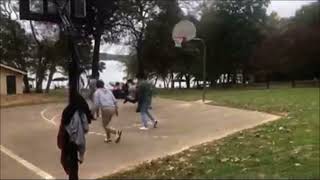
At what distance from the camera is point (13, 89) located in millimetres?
63406

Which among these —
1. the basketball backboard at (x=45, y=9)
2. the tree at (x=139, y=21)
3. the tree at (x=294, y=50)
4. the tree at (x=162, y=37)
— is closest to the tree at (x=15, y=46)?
the tree at (x=139, y=21)

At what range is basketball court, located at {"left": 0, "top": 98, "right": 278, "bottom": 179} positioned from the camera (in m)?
15.1

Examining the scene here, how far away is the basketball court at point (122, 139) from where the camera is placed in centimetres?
1512

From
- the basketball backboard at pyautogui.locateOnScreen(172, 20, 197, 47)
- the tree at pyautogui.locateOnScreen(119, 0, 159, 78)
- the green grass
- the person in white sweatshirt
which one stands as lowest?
the green grass

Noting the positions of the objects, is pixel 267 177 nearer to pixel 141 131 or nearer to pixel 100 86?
pixel 100 86

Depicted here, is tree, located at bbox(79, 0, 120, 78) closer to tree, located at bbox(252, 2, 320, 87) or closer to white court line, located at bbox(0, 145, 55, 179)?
white court line, located at bbox(0, 145, 55, 179)

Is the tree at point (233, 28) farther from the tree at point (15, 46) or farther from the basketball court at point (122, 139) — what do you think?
the basketball court at point (122, 139)

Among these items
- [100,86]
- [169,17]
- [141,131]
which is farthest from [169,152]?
[169,17]

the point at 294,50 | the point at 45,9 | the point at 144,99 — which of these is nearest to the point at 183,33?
the point at 144,99

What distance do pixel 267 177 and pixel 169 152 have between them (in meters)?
5.56

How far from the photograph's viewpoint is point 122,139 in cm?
1933

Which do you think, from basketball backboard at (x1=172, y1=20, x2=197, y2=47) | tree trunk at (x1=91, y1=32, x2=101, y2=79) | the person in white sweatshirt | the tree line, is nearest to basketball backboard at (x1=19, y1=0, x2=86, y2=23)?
the person in white sweatshirt

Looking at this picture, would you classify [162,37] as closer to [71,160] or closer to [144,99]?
[144,99]

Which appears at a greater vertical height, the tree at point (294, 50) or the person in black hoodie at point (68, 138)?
the tree at point (294, 50)
